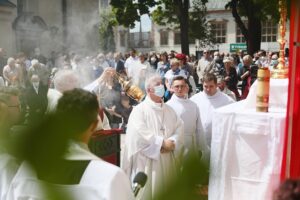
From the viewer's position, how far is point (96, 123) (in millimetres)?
855

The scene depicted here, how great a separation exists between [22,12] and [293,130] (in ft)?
80.0

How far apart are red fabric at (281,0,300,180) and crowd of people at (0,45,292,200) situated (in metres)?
0.68

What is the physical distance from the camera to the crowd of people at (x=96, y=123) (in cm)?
57

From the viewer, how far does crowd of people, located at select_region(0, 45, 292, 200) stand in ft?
1.87

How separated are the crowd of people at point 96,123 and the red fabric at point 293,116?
0.68m

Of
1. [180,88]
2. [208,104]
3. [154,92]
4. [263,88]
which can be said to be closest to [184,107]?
[180,88]

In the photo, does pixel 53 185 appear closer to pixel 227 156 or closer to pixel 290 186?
pixel 290 186

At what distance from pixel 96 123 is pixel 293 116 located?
234 cm

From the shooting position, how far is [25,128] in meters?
0.56

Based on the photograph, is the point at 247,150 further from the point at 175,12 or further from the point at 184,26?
the point at 175,12

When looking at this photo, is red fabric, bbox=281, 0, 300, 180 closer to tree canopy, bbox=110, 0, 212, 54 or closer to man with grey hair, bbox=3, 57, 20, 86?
man with grey hair, bbox=3, 57, 20, 86

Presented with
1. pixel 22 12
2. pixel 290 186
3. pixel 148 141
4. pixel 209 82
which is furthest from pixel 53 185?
pixel 22 12

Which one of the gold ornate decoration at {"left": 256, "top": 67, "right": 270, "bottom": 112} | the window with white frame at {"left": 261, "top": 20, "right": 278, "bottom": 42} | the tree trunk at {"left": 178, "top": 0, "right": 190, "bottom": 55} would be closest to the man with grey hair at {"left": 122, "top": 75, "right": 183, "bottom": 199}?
the gold ornate decoration at {"left": 256, "top": 67, "right": 270, "bottom": 112}

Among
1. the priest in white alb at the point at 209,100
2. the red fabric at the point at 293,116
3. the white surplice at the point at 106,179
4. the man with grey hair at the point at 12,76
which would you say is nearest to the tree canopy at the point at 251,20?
the man with grey hair at the point at 12,76
